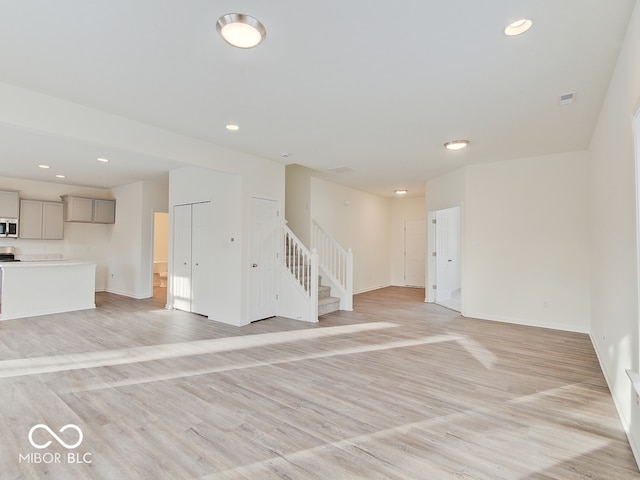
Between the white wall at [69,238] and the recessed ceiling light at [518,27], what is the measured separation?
9.31 metres

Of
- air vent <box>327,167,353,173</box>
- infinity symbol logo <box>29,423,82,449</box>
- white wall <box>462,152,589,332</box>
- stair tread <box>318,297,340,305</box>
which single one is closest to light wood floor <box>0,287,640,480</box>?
infinity symbol logo <box>29,423,82,449</box>

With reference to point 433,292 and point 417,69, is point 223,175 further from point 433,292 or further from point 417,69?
point 433,292

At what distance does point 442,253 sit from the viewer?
24.1ft

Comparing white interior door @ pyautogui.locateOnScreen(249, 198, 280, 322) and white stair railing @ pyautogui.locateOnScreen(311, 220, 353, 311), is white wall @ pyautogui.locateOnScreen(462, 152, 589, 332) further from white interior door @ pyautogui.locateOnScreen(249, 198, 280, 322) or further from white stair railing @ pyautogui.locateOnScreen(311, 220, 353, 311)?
white interior door @ pyautogui.locateOnScreen(249, 198, 280, 322)

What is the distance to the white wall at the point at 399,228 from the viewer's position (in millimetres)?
9539

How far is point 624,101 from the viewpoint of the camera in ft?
7.59

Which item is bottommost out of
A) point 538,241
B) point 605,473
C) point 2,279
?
point 605,473

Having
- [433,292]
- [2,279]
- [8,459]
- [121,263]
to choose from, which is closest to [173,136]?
[8,459]

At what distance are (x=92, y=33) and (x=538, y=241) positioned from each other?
6097 mm

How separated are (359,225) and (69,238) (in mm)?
7527

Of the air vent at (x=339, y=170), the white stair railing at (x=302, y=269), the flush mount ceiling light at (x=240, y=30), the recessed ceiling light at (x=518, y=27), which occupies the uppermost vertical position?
the air vent at (x=339, y=170)

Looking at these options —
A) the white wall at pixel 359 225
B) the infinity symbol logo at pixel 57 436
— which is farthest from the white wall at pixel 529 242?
the infinity symbol logo at pixel 57 436

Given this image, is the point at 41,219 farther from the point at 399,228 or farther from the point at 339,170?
the point at 399,228

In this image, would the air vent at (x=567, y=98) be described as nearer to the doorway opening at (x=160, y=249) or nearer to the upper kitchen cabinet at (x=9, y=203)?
the upper kitchen cabinet at (x=9, y=203)
